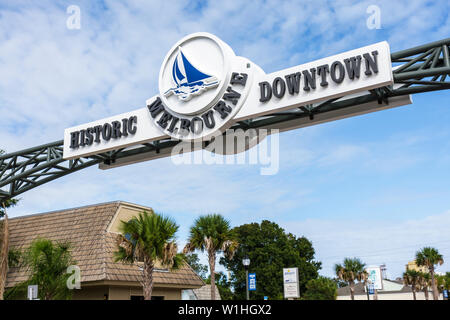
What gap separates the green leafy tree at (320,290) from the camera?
58000 millimetres

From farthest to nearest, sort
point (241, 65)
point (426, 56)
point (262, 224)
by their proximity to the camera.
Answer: point (262, 224) → point (241, 65) → point (426, 56)

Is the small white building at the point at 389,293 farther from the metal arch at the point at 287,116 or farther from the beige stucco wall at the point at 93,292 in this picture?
the metal arch at the point at 287,116

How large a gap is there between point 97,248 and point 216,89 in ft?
52.7

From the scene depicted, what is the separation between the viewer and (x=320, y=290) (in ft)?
192

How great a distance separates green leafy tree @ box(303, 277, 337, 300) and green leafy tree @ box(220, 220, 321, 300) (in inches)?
110

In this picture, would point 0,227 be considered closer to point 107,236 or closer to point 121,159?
point 107,236

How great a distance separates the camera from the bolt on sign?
10227 millimetres

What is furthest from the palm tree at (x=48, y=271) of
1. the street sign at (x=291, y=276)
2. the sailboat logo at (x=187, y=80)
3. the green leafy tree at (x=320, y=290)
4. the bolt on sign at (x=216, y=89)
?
the green leafy tree at (x=320, y=290)

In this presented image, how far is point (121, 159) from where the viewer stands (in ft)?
48.0

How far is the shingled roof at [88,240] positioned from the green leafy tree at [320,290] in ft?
107

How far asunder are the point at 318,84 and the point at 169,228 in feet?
43.1

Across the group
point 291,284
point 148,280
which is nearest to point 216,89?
point 148,280

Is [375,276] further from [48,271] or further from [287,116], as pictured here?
[287,116]
